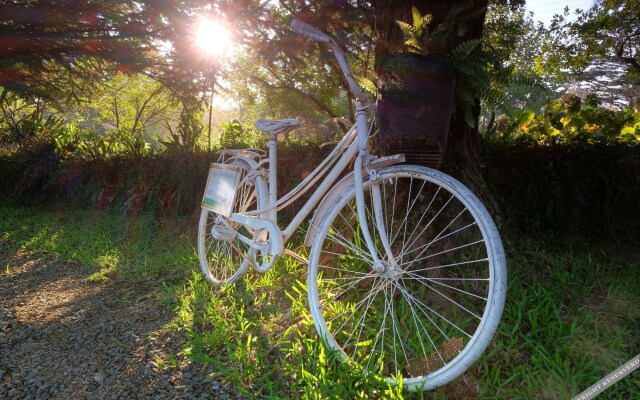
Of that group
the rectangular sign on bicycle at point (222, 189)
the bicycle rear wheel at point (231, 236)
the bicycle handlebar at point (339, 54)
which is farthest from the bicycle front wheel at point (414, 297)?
the rectangular sign on bicycle at point (222, 189)

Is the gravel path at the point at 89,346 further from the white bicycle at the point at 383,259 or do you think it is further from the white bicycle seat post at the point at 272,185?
the white bicycle seat post at the point at 272,185

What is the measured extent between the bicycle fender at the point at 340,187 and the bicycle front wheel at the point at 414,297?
0.15ft

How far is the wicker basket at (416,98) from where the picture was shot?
186cm

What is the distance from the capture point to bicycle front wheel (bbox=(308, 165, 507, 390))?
5.54ft

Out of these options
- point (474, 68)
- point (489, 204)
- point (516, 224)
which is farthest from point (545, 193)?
point (474, 68)

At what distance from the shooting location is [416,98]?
1880 millimetres

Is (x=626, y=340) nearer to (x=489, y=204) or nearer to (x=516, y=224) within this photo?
(x=489, y=204)

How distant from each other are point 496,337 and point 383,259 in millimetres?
684

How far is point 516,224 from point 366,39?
2.47 meters

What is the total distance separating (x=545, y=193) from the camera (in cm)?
375

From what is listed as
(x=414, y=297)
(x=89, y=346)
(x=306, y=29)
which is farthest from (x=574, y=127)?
(x=89, y=346)

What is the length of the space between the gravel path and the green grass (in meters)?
0.10

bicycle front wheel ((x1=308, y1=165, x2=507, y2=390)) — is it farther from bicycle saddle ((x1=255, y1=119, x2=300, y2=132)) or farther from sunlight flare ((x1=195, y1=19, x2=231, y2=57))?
sunlight flare ((x1=195, y1=19, x2=231, y2=57))

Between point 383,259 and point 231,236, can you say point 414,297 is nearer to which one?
point 383,259
